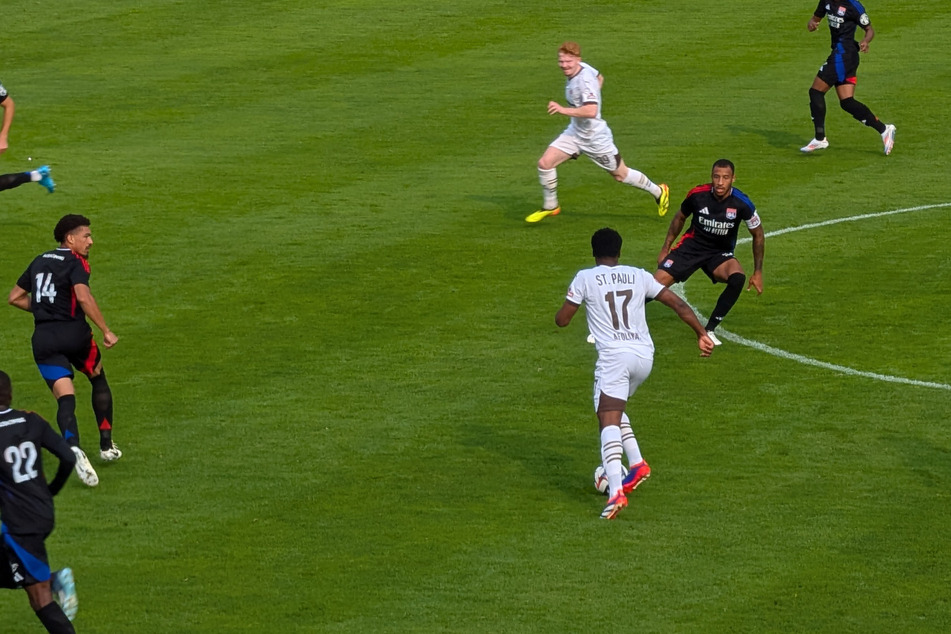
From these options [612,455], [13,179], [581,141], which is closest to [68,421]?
[612,455]

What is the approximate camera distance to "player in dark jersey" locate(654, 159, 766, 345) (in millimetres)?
16141

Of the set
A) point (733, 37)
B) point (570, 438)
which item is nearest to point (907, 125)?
point (733, 37)

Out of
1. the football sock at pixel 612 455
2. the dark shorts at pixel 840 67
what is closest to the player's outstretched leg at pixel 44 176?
the football sock at pixel 612 455

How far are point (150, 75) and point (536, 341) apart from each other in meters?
14.9

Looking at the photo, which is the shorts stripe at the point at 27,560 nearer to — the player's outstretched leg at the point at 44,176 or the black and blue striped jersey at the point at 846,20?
the player's outstretched leg at the point at 44,176

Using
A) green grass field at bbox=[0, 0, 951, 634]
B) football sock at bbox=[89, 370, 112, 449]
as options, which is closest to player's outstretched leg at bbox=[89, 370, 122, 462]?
football sock at bbox=[89, 370, 112, 449]

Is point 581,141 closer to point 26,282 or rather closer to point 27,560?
point 26,282

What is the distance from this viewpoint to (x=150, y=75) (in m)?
29.4

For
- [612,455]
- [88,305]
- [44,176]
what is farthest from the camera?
[44,176]

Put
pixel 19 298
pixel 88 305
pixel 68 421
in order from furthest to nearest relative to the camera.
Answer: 1. pixel 19 298
2. pixel 68 421
3. pixel 88 305

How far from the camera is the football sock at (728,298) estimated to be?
54.2 feet

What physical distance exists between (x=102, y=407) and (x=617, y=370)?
4.39m

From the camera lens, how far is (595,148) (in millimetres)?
20781

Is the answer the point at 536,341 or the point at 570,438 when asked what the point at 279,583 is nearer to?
the point at 570,438
